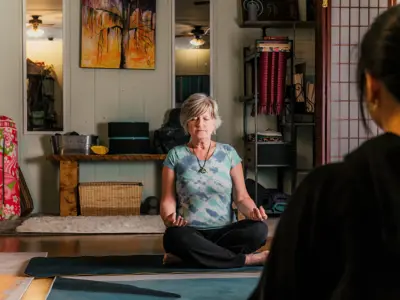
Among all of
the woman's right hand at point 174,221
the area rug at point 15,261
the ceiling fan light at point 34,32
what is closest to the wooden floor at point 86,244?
the area rug at point 15,261

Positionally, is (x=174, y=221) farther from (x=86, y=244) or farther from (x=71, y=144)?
(x=71, y=144)

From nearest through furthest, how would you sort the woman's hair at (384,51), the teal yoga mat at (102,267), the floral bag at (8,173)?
the woman's hair at (384,51)
the teal yoga mat at (102,267)
the floral bag at (8,173)

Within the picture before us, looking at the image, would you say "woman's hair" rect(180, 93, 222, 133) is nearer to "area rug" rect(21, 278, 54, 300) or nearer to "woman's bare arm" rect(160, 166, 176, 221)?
"woman's bare arm" rect(160, 166, 176, 221)

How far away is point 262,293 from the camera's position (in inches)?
35.5

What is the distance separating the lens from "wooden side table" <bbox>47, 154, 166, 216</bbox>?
5.59 metres

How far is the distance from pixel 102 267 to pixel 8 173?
259 cm

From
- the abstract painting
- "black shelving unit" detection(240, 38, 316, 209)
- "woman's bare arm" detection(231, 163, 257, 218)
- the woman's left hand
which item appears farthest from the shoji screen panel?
the abstract painting

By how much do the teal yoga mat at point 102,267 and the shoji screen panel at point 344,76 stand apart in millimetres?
1818

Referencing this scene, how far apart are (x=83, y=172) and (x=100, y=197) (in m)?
0.47

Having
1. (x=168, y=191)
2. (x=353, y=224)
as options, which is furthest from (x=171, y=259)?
(x=353, y=224)

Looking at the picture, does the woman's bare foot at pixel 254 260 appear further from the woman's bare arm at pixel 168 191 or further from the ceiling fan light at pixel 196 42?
the ceiling fan light at pixel 196 42

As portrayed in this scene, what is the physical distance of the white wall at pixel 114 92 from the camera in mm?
5914

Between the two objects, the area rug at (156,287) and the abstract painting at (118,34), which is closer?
the area rug at (156,287)

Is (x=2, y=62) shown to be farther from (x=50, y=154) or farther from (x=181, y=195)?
(x=181, y=195)
